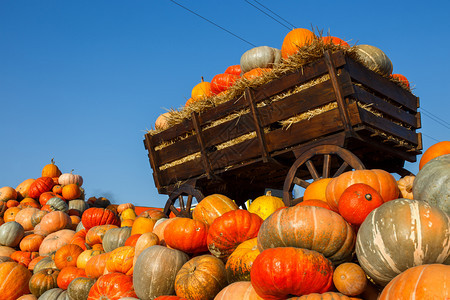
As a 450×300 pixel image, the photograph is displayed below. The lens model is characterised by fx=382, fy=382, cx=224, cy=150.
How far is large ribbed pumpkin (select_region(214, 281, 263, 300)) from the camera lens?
9.34ft

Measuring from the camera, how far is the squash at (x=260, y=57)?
593 cm

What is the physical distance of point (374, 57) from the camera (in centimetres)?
506

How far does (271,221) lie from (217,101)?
301 centimetres

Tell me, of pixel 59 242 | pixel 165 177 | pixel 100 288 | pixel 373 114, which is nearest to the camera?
pixel 100 288

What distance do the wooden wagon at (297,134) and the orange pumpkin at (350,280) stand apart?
5.63ft

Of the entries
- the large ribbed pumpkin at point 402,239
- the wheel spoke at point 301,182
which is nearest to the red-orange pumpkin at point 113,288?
the wheel spoke at point 301,182

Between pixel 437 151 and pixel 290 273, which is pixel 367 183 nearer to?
pixel 437 151

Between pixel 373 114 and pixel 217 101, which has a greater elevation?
pixel 217 101

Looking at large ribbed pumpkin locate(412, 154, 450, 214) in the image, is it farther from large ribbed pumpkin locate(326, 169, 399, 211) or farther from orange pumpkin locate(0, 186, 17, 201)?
orange pumpkin locate(0, 186, 17, 201)

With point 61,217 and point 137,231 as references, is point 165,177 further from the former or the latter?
point 61,217

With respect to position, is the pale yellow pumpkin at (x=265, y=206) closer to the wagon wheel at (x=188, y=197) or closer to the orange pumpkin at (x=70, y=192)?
the wagon wheel at (x=188, y=197)

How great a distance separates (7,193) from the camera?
11.4 metres

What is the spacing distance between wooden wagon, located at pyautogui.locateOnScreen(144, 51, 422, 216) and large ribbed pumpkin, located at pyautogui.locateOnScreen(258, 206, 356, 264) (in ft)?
4.43

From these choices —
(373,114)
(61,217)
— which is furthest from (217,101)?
(61,217)
